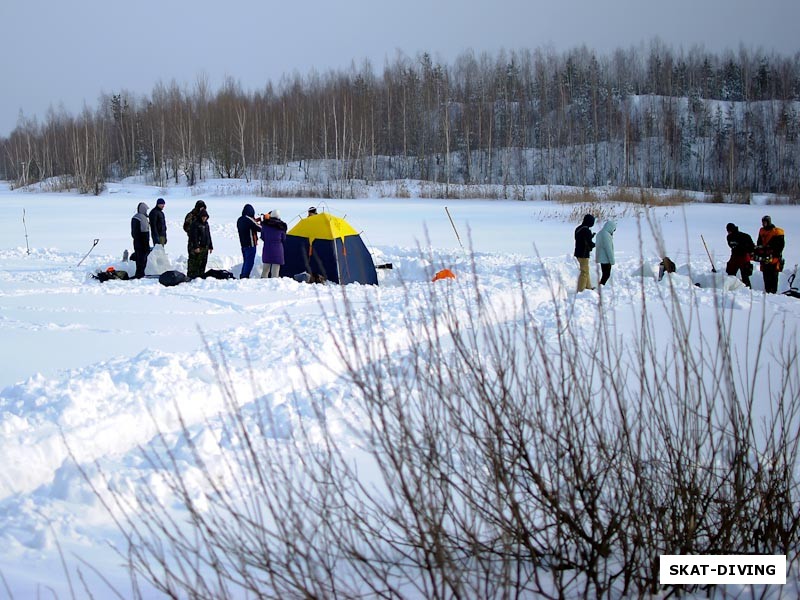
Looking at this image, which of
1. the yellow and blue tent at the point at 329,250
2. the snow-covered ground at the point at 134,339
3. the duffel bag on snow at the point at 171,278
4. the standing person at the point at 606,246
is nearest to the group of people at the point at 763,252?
the snow-covered ground at the point at 134,339

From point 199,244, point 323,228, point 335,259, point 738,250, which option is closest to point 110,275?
point 199,244

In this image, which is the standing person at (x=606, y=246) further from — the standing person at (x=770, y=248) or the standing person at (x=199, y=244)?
the standing person at (x=199, y=244)

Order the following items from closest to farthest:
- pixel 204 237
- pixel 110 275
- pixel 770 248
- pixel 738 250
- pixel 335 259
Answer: pixel 770 248
pixel 738 250
pixel 204 237
pixel 110 275
pixel 335 259

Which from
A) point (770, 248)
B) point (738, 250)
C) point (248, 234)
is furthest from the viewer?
point (248, 234)

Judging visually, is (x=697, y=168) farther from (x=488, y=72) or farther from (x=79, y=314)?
(x=79, y=314)

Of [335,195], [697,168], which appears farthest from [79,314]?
[697,168]

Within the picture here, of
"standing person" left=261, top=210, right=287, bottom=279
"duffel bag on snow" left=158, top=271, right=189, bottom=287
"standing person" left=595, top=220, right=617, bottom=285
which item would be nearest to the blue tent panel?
"standing person" left=261, top=210, right=287, bottom=279

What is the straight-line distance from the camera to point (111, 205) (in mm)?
29688

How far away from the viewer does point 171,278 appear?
32.4 feet

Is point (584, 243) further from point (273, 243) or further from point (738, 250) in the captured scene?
point (273, 243)

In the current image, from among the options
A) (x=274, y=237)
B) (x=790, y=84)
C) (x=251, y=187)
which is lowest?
(x=274, y=237)

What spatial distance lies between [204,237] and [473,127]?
138 feet

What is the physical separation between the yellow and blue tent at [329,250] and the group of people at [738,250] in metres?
3.37

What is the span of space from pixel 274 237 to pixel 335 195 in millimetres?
24357
